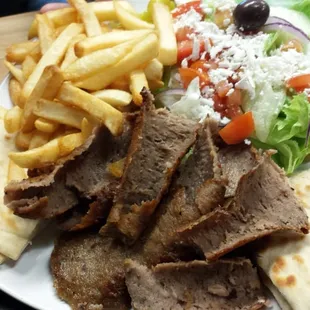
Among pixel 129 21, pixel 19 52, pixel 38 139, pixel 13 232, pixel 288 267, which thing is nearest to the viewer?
pixel 288 267

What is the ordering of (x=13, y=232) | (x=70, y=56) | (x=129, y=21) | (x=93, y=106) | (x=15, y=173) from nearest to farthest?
(x=13, y=232), (x=93, y=106), (x=15, y=173), (x=70, y=56), (x=129, y=21)

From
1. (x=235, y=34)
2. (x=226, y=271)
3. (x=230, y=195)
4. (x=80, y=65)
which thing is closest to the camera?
(x=226, y=271)

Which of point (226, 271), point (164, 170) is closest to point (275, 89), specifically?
point (164, 170)

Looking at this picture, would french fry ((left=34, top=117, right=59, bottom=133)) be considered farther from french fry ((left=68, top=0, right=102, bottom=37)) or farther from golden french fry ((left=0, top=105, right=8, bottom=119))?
french fry ((left=68, top=0, right=102, bottom=37))

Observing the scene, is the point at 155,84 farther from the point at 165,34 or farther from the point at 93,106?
the point at 93,106

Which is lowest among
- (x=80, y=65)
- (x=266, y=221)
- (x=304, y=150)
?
(x=304, y=150)

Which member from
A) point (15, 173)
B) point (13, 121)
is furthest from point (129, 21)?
point (15, 173)

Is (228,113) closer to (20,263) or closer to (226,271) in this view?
(226,271)
